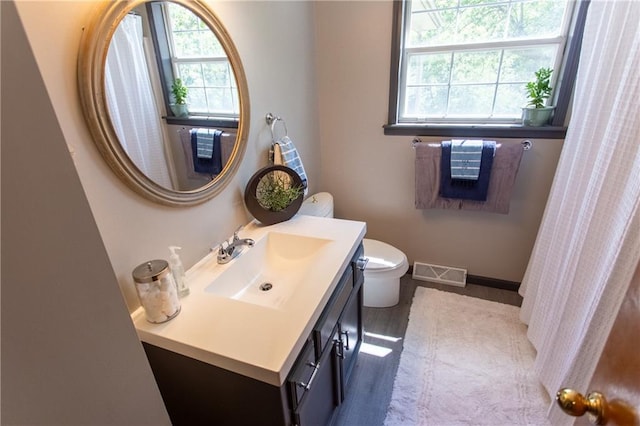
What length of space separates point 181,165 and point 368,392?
140cm

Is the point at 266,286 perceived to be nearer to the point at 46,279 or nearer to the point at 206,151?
the point at 206,151

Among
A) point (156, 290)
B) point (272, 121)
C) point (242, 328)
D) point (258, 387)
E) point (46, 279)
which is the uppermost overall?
point (272, 121)

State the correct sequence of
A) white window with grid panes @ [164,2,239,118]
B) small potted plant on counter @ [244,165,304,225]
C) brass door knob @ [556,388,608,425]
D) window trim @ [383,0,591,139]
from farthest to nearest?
window trim @ [383,0,591,139] < small potted plant on counter @ [244,165,304,225] < white window with grid panes @ [164,2,239,118] < brass door knob @ [556,388,608,425]

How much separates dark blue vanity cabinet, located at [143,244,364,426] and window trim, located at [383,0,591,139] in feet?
4.06

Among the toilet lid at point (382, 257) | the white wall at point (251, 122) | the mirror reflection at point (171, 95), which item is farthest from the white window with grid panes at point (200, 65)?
the toilet lid at point (382, 257)

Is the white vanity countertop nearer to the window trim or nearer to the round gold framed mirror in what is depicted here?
the round gold framed mirror

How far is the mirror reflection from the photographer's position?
0.93 metres

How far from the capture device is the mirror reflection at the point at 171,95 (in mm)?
931

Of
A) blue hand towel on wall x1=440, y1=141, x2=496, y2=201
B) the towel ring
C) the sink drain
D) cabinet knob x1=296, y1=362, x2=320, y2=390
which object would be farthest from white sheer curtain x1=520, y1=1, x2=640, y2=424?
the towel ring

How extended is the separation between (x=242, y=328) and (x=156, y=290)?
0.90 feet

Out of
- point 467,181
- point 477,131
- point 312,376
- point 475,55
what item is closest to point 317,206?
point 467,181

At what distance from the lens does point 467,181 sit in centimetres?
197

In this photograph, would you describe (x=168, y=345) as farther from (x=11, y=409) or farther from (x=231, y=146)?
(x=231, y=146)

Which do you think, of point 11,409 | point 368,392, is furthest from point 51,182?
point 368,392
